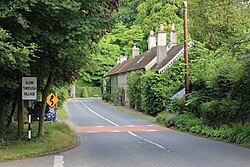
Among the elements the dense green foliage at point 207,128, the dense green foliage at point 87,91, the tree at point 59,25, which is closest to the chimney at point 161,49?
the dense green foliage at point 207,128

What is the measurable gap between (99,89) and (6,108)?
7406cm

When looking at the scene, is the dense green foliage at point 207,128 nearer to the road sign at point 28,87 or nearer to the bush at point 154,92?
the bush at point 154,92

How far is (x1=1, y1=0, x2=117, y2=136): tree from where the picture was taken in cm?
1295

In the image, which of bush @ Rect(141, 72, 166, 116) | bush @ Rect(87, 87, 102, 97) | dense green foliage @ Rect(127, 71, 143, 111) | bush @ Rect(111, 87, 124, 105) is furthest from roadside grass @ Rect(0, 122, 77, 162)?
bush @ Rect(87, 87, 102, 97)

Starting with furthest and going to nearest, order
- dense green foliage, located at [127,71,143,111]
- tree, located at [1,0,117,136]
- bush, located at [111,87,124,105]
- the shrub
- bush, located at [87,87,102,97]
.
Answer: bush, located at [87,87,102,97] → the shrub → bush, located at [111,87,124,105] → dense green foliage, located at [127,71,143,111] → tree, located at [1,0,117,136]

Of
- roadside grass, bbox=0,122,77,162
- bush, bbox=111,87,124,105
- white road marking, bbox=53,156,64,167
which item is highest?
bush, bbox=111,87,124,105

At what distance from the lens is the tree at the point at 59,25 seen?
13.0 meters

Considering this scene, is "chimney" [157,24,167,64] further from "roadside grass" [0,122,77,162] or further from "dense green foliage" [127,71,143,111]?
"roadside grass" [0,122,77,162]

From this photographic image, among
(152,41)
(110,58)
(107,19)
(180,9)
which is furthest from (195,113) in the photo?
(110,58)

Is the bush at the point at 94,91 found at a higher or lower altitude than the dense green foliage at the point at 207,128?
higher

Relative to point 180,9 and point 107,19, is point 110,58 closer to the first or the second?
point 180,9

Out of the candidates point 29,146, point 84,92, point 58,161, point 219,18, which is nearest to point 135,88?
point 219,18

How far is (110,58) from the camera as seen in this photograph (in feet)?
289

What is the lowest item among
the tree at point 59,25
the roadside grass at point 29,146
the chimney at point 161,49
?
the roadside grass at point 29,146
